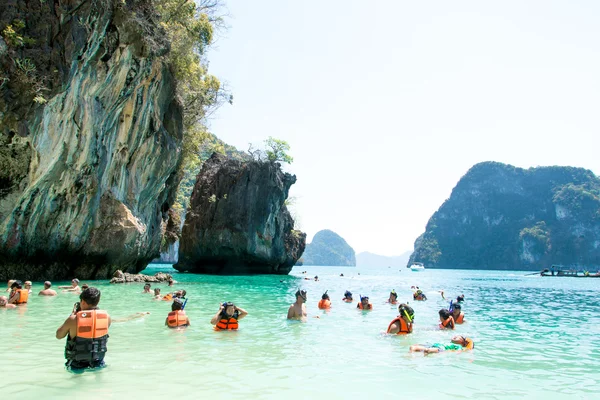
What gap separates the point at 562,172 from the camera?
188000mm

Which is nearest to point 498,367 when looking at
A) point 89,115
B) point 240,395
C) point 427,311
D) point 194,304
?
point 240,395

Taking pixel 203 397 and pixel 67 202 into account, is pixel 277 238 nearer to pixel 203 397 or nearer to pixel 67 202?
pixel 67 202

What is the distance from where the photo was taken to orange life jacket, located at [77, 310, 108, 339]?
21.1ft

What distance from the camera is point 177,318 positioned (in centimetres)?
1159

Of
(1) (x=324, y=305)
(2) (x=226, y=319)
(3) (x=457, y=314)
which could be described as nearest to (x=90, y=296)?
(2) (x=226, y=319)

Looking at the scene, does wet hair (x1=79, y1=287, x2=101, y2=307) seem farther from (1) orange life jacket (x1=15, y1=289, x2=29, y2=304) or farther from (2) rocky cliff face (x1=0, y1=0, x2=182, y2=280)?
(2) rocky cliff face (x1=0, y1=0, x2=182, y2=280)

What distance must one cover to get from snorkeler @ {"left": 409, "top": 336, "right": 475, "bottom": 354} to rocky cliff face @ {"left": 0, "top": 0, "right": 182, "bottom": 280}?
62.0 ft

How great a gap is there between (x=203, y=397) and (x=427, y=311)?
1480 cm

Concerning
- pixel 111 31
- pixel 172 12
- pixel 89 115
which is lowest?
pixel 89 115

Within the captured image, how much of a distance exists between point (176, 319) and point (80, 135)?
48.1ft

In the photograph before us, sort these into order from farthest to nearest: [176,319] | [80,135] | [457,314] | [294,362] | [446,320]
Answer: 1. [80,135]
2. [457,314]
3. [446,320]
4. [176,319]
5. [294,362]

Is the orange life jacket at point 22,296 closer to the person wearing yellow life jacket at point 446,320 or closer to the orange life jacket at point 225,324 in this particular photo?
the orange life jacket at point 225,324

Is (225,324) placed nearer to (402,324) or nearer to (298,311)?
(298,311)

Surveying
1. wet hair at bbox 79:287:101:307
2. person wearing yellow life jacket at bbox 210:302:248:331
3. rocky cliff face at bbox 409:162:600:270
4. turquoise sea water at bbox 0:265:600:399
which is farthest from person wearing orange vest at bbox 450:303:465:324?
rocky cliff face at bbox 409:162:600:270
